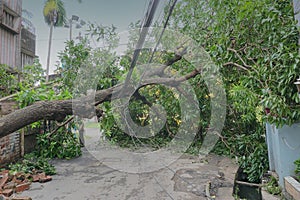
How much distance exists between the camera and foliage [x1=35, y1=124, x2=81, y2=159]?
4.66m

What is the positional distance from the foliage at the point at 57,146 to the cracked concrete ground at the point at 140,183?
22.4 inches

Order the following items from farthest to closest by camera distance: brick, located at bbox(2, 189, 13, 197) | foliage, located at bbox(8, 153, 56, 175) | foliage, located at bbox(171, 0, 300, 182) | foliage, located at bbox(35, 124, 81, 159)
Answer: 1. foliage, located at bbox(35, 124, 81, 159)
2. foliage, located at bbox(8, 153, 56, 175)
3. brick, located at bbox(2, 189, 13, 197)
4. foliage, located at bbox(171, 0, 300, 182)

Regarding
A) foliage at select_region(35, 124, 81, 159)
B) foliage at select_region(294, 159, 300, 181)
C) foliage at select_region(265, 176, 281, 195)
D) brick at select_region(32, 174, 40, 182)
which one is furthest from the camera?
foliage at select_region(35, 124, 81, 159)

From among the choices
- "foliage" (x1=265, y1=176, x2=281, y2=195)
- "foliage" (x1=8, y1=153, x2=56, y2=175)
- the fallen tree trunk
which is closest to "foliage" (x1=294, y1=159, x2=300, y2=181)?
"foliage" (x1=265, y1=176, x2=281, y2=195)

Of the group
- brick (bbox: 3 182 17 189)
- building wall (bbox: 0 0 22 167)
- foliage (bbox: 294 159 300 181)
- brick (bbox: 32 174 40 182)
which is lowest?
brick (bbox: 32 174 40 182)

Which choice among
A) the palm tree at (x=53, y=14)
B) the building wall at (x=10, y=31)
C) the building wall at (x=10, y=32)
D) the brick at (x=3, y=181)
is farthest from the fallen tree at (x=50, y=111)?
the palm tree at (x=53, y=14)

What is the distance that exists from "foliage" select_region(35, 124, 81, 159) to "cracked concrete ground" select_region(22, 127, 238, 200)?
0.57 m

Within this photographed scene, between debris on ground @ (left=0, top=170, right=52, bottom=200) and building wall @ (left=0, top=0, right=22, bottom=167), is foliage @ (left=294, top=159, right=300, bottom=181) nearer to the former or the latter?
debris on ground @ (left=0, top=170, right=52, bottom=200)

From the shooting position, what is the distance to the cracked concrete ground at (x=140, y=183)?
2643 millimetres

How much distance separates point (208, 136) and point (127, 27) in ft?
10.2

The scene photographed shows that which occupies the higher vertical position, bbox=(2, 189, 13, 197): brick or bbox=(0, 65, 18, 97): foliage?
bbox=(0, 65, 18, 97): foliage

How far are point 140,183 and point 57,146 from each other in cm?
253

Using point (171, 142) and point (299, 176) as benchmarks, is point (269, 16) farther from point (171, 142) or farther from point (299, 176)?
point (171, 142)

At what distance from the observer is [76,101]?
232 centimetres
